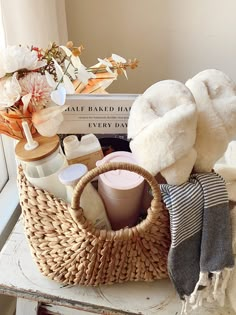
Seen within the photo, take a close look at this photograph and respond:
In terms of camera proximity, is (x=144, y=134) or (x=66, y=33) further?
(x=66, y=33)

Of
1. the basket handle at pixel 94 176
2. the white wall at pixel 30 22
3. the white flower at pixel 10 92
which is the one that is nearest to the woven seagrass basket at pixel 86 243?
the basket handle at pixel 94 176

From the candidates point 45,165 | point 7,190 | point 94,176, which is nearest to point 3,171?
point 7,190

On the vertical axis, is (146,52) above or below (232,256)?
above

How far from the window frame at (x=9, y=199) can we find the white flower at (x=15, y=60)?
1.37 ft

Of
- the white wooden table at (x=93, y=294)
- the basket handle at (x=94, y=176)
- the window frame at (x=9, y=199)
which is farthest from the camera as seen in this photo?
the window frame at (x=9, y=199)

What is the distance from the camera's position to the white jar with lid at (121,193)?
630mm

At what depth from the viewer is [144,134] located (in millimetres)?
575

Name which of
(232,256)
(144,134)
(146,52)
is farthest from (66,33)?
(232,256)

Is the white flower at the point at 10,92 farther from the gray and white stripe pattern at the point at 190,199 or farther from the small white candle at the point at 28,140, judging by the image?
the gray and white stripe pattern at the point at 190,199

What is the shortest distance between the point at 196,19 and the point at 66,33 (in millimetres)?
364

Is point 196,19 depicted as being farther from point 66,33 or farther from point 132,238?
point 132,238

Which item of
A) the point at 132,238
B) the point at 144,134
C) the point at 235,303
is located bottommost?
the point at 235,303

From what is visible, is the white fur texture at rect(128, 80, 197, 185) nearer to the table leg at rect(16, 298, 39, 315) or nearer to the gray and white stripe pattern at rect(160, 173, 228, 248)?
the gray and white stripe pattern at rect(160, 173, 228, 248)

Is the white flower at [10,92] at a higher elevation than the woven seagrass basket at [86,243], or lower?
higher
